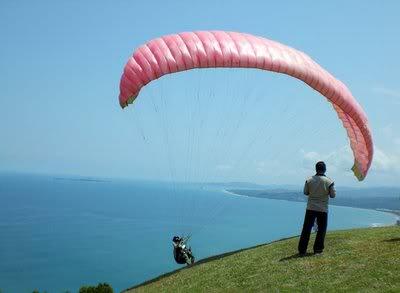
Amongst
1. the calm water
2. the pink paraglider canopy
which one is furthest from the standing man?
the calm water

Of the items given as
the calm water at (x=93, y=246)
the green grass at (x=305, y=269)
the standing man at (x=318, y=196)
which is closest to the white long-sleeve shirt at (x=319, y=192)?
the standing man at (x=318, y=196)

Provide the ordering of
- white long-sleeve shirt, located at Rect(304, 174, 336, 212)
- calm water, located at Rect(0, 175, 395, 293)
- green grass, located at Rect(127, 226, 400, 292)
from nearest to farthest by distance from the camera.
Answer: green grass, located at Rect(127, 226, 400, 292)
white long-sleeve shirt, located at Rect(304, 174, 336, 212)
calm water, located at Rect(0, 175, 395, 293)

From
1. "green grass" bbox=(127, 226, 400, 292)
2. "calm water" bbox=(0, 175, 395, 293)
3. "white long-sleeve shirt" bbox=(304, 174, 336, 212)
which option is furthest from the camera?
"calm water" bbox=(0, 175, 395, 293)

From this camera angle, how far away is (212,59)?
1271 centimetres

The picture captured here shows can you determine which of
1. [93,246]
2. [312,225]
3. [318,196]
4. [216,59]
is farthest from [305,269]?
[93,246]

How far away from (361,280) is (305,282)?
1.17 metres

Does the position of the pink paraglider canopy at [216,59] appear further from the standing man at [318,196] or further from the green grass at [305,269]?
the green grass at [305,269]

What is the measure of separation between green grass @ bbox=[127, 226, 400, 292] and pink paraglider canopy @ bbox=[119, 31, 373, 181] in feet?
13.1

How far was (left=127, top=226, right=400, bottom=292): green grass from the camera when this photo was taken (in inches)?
407

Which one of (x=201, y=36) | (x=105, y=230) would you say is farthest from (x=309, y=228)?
(x=105, y=230)

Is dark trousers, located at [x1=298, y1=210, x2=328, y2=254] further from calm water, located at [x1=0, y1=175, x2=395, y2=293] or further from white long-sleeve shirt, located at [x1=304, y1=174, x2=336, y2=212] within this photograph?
calm water, located at [x1=0, y1=175, x2=395, y2=293]

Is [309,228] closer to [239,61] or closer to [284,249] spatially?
[284,249]

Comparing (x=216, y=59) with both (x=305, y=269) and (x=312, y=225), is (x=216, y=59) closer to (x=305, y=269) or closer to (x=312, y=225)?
(x=312, y=225)

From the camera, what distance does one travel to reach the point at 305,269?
11.6 metres
